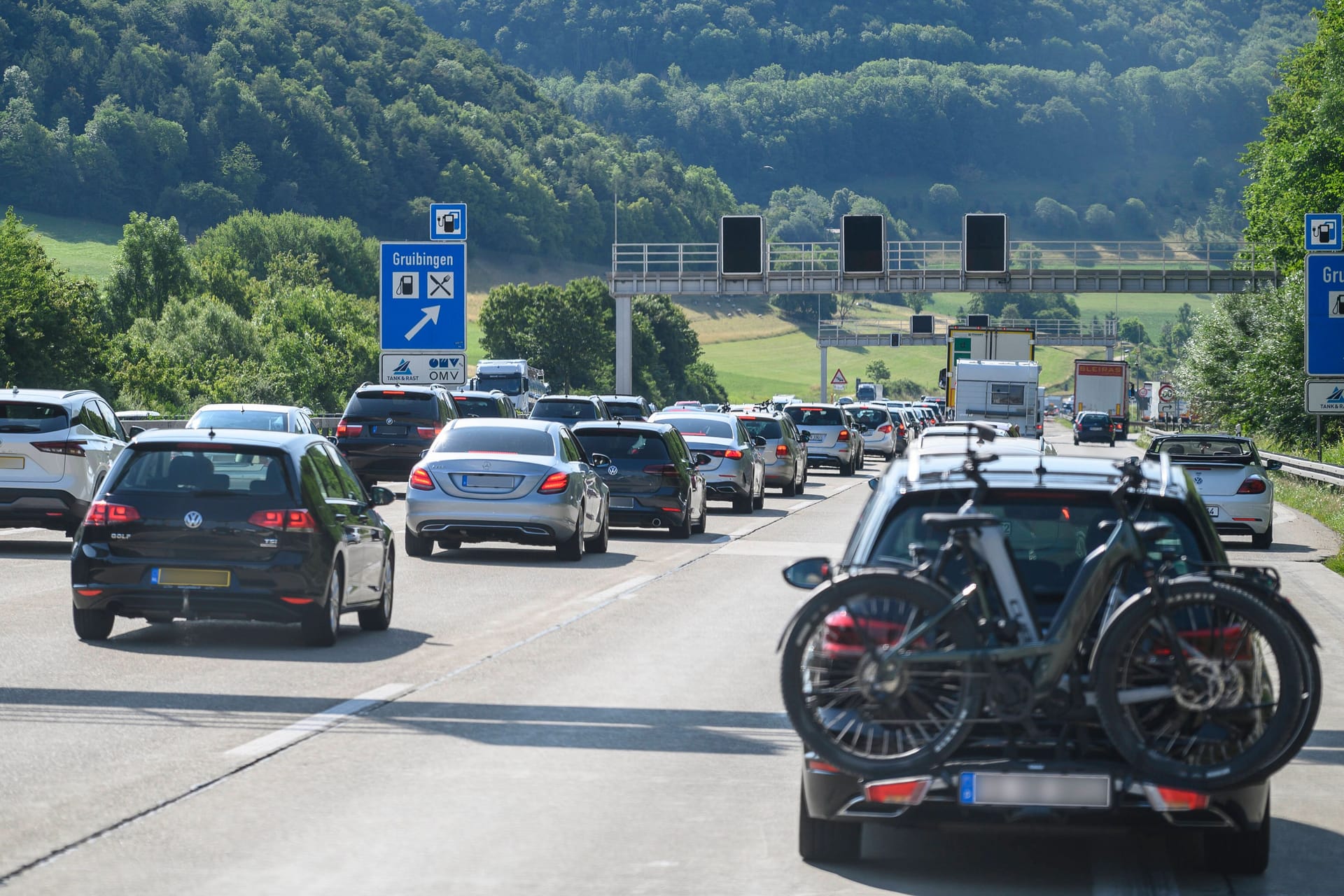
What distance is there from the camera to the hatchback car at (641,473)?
25172 mm

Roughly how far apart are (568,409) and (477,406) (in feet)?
11.1

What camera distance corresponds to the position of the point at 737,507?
3228 centimetres

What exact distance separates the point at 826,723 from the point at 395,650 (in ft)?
23.4

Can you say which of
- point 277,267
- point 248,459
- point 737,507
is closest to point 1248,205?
point 737,507

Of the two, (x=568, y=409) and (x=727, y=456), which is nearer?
(x=727, y=456)

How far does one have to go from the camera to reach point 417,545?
70.6 feet

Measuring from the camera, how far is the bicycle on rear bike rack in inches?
249

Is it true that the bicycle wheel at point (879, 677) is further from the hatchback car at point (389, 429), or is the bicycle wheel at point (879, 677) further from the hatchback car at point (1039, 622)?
the hatchback car at point (389, 429)

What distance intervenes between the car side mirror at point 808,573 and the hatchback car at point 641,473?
59.0ft

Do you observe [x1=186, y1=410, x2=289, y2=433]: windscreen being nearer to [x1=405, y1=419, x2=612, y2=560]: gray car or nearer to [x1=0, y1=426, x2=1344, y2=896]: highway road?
[x1=405, y1=419, x2=612, y2=560]: gray car

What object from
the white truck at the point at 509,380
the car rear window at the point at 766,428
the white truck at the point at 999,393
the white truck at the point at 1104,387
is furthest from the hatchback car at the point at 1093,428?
the car rear window at the point at 766,428

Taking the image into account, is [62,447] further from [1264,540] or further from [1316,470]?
[1316,470]

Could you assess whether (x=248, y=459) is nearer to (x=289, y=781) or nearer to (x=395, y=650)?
(x=395, y=650)

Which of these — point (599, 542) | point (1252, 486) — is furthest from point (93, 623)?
point (1252, 486)
